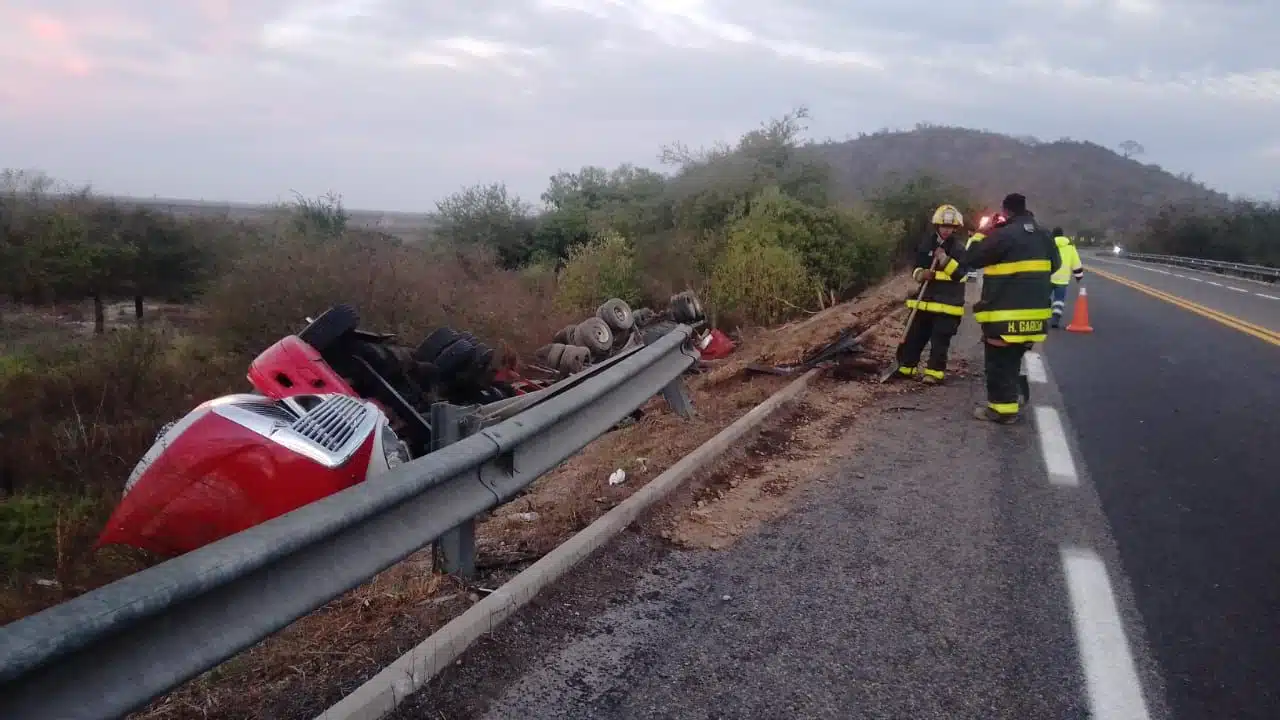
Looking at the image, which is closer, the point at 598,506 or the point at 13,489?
the point at 598,506

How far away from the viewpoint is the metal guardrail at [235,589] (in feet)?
6.71

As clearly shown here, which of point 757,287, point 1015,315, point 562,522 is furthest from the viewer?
point 757,287

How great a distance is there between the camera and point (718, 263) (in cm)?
1678

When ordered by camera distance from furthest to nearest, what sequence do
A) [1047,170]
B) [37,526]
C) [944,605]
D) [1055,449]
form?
[1047,170]
[37,526]
[1055,449]
[944,605]

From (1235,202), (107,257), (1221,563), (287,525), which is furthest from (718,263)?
(1235,202)

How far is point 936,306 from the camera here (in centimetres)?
880

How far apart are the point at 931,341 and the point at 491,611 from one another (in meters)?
6.62

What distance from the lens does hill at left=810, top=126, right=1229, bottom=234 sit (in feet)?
387

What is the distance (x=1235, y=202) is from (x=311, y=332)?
221ft

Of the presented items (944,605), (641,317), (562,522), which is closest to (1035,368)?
(641,317)

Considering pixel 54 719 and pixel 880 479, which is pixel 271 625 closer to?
pixel 54 719

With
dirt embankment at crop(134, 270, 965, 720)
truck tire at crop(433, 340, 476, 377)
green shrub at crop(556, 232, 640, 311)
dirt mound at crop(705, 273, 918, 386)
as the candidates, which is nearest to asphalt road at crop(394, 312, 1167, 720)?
dirt embankment at crop(134, 270, 965, 720)

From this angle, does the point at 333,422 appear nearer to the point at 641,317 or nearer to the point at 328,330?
the point at 328,330

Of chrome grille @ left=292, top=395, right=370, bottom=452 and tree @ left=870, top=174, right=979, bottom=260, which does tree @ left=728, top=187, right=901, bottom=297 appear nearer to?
tree @ left=870, top=174, right=979, bottom=260
